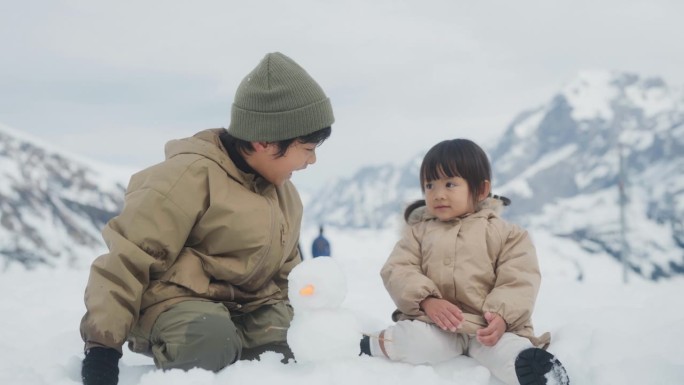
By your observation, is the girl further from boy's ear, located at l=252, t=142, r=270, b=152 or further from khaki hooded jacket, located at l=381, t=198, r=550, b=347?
boy's ear, located at l=252, t=142, r=270, b=152

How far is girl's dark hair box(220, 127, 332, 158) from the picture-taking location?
266 centimetres

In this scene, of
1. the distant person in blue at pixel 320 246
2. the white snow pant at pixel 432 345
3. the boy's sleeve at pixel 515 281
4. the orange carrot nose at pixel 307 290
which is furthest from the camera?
the distant person in blue at pixel 320 246

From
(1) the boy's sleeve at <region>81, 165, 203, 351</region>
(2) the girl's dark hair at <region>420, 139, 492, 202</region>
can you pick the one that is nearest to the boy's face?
(1) the boy's sleeve at <region>81, 165, 203, 351</region>

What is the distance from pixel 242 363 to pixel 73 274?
6.32m

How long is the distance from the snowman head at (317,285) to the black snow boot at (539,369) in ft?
2.32

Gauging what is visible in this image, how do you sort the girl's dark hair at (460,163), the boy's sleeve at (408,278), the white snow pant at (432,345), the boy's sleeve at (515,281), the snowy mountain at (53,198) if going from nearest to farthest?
1. the white snow pant at (432,345)
2. the boy's sleeve at (515,281)
3. the boy's sleeve at (408,278)
4. the girl's dark hair at (460,163)
5. the snowy mountain at (53,198)

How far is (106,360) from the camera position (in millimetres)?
2176

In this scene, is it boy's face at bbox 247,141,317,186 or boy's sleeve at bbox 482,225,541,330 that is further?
boy's face at bbox 247,141,317,186

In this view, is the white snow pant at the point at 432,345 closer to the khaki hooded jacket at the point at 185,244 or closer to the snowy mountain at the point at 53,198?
the khaki hooded jacket at the point at 185,244

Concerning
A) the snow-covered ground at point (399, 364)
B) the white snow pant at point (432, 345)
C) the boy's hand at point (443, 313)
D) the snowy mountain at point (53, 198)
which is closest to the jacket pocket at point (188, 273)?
the snow-covered ground at point (399, 364)

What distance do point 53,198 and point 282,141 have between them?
24.8m

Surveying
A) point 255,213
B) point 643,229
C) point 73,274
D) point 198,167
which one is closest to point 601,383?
point 255,213

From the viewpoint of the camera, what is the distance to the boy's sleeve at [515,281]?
2.51 m

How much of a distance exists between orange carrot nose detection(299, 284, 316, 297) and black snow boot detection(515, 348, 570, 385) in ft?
2.65
